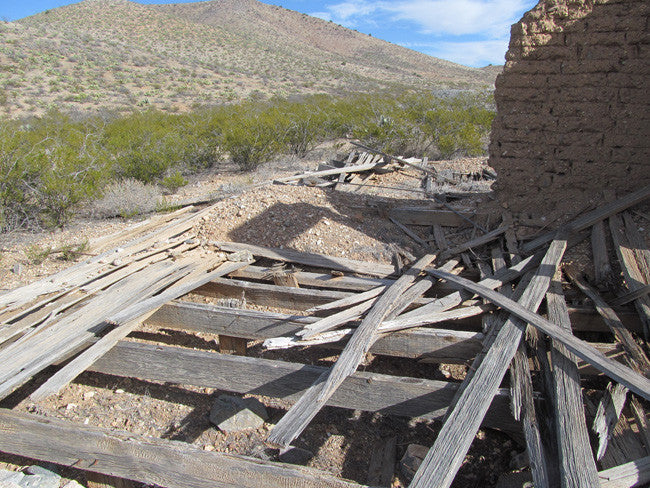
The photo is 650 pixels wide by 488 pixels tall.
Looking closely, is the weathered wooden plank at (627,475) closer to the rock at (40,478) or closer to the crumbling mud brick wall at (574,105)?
the rock at (40,478)

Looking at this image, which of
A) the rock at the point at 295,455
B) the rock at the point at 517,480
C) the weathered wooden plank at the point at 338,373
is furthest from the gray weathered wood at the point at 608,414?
the rock at the point at 295,455

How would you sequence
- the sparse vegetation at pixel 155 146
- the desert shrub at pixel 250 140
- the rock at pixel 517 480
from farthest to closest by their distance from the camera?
1. the desert shrub at pixel 250 140
2. the sparse vegetation at pixel 155 146
3. the rock at pixel 517 480

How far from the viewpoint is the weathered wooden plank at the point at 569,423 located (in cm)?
203

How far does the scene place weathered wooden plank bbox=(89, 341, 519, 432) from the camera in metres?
2.97

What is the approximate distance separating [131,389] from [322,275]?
1958 millimetres

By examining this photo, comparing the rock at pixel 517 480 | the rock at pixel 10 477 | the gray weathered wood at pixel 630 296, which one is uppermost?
the gray weathered wood at pixel 630 296

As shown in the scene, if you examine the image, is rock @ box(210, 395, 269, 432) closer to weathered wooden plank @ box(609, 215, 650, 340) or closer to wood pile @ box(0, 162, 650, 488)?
wood pile @ box(0, 162, 650, 488)

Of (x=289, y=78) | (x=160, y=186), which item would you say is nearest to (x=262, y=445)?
(x=160, y=186)

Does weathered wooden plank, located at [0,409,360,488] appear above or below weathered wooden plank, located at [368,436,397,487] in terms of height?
above

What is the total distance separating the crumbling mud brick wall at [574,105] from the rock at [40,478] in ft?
16.0

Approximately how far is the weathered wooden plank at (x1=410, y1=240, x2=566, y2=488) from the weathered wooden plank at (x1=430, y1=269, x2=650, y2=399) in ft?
0.26

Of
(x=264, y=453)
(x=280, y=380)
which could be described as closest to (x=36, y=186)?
(x=280, y=380)

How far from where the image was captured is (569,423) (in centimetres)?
233

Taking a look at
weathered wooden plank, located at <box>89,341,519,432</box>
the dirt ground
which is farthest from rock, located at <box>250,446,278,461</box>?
weathered wooden plank, located at <box>89,341,519,432</box>
